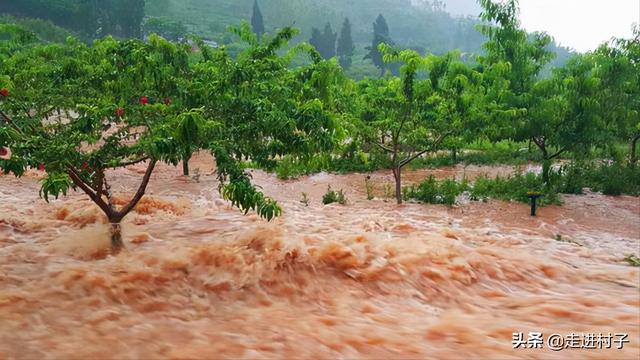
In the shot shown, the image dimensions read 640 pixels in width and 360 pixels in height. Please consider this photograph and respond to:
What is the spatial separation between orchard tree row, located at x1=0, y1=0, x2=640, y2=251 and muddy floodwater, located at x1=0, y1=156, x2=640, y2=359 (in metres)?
1.10

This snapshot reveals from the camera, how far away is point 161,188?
37.9 feet

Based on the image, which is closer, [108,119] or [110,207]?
[108,119]

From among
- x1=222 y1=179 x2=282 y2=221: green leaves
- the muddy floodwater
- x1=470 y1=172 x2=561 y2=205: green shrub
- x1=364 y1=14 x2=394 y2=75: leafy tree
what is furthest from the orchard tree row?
x1=364 y1=14 x2=394 y2=75: leafy tree

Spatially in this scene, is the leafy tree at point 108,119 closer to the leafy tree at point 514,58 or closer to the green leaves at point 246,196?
the green leaves at point 246,196

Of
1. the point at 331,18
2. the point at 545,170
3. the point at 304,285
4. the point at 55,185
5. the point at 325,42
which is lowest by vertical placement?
the point at 304,285

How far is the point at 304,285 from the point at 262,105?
216cm

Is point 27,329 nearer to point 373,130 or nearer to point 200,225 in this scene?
point 200,225

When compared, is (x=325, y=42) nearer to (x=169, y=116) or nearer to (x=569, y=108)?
(x=569, y=108)

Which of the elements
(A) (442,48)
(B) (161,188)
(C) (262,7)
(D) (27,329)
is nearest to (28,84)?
(B) (161,188)

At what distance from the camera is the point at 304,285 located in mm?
5484

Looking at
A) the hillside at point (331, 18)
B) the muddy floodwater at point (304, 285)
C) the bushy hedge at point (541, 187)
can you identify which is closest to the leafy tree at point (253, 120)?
the muddy floodwater at point (304, 285)

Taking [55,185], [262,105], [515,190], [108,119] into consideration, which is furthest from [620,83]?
[55,185]

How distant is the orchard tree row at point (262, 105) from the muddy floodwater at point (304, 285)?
3.61ft

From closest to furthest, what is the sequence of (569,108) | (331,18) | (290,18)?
(569,108) < (290,18) < (331,18)
